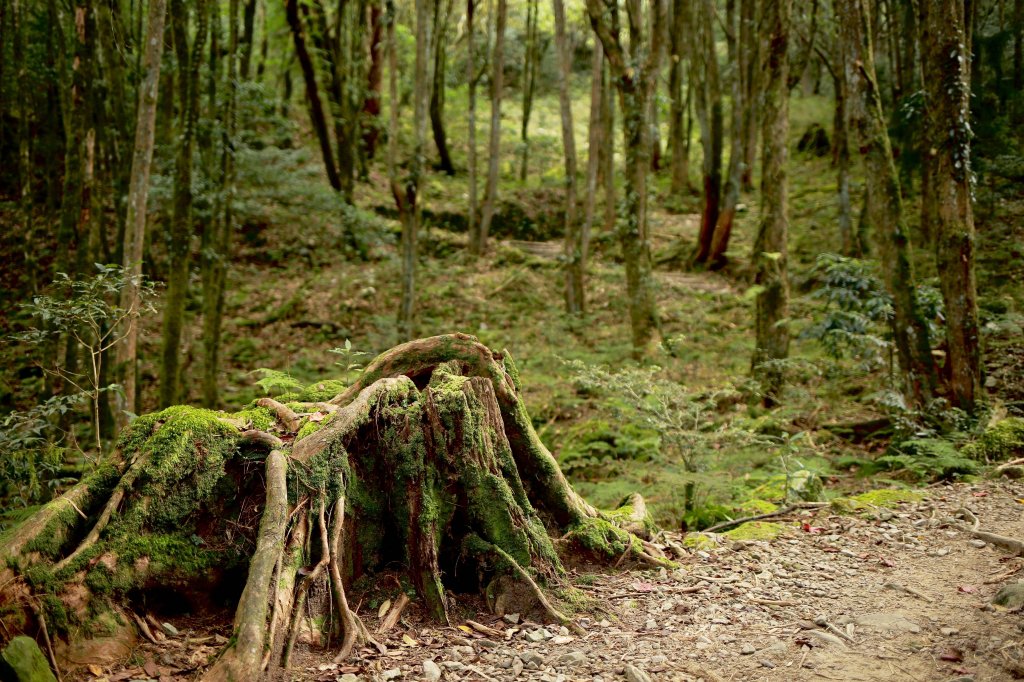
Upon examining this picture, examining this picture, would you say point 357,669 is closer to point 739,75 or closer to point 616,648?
point 616,648

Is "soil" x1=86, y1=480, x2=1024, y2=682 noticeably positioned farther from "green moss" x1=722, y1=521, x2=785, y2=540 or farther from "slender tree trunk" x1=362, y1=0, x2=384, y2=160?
"slender tree trunk" x1=362, y1=0, x2=384, y2=160

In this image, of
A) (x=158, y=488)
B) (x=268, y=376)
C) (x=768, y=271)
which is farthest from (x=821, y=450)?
(x=158, y=488)

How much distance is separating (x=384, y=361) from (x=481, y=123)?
92.0 ft

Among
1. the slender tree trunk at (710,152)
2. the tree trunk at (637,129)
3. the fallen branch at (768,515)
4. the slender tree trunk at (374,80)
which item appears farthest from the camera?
the slender tree trunk at (374,80)

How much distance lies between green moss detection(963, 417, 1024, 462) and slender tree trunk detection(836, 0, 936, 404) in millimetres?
924

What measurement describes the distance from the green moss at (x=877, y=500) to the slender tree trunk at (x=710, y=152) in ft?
39.3

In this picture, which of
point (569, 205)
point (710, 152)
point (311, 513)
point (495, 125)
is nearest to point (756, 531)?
point (311, 513)

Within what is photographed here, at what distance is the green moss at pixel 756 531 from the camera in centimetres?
564

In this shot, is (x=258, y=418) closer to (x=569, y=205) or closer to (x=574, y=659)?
(x=574, y=659)

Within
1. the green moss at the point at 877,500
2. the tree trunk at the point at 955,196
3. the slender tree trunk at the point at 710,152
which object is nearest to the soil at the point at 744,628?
the green moss at the point at 877,500

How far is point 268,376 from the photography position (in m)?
5.75

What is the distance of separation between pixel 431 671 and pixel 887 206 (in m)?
8.13

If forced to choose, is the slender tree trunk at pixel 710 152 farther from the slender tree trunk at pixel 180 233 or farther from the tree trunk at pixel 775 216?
the slender tree trunk at pixel 180 233

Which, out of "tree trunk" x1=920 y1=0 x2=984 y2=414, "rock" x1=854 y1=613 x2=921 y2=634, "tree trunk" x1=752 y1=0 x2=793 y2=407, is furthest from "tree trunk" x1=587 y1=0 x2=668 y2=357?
"rock" x1=854 y1=613 x2=921 y2=634
